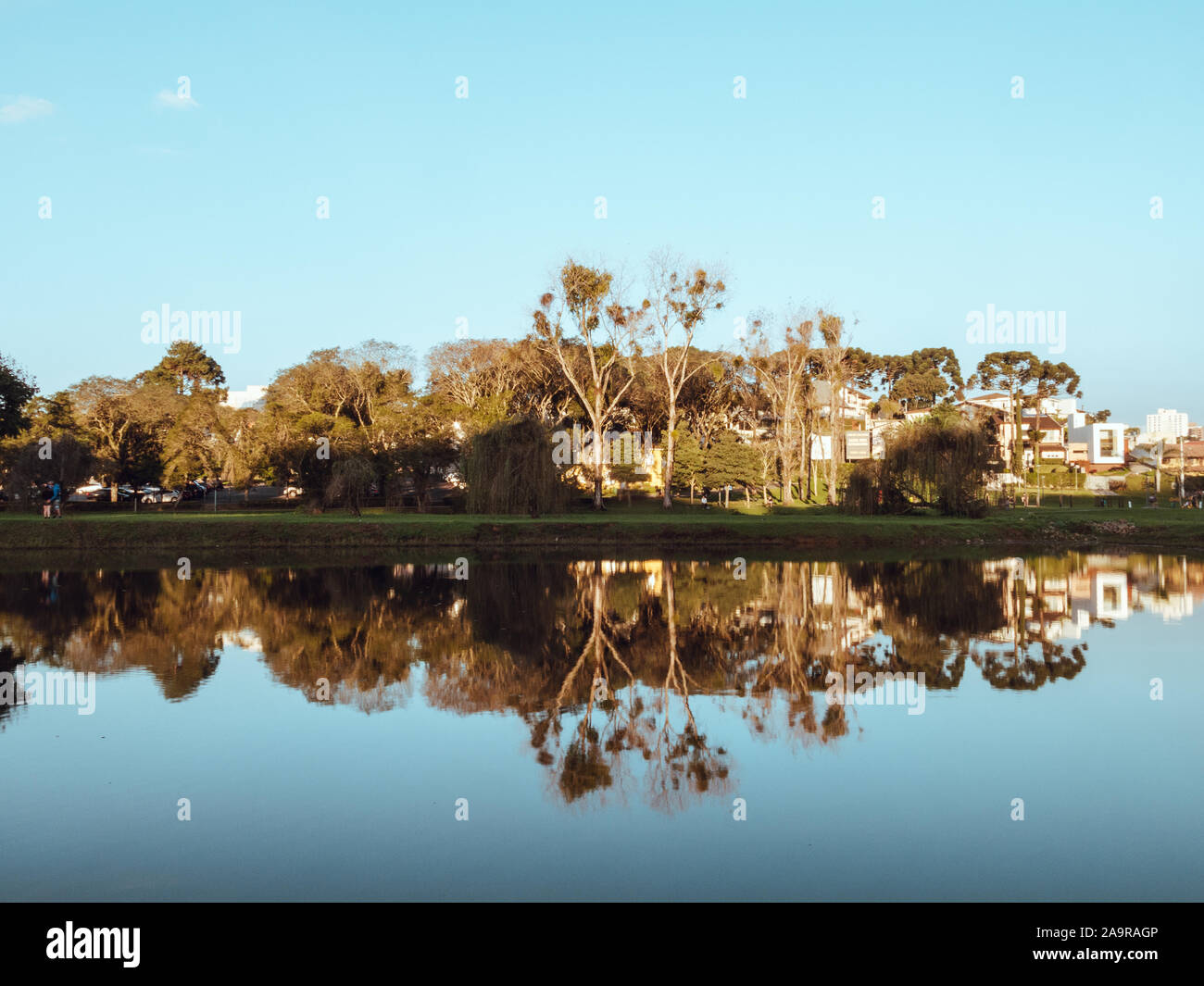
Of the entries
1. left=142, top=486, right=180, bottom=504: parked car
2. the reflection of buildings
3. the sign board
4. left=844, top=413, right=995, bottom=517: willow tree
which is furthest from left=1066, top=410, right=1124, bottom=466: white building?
left=142, top=486, right=180, bottom=504: parked car

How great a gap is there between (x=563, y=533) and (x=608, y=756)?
31080mm

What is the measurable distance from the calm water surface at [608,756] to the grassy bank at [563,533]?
1945 cm

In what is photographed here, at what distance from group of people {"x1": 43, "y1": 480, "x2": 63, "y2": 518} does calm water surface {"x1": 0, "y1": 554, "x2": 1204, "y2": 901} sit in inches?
1114

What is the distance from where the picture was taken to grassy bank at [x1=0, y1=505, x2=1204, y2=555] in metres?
38.6

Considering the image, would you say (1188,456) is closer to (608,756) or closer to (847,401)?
(847,401)

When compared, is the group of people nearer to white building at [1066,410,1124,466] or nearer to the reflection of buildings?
the reflection of buildings

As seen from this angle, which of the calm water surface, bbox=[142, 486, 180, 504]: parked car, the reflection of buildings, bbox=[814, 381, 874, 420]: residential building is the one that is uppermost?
bbox=[814, 381, 874, 420]: residential building

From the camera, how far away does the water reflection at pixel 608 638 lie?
35.0 ft

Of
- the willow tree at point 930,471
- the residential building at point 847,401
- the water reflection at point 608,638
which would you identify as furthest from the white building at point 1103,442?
the water reflection at point 608,638

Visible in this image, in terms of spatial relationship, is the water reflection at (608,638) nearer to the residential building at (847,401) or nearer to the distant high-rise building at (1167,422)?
the residential building at (847,401)

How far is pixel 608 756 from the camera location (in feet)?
30.7

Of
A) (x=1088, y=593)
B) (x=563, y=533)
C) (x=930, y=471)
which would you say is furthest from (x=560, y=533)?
(x=1088, y=593)
